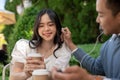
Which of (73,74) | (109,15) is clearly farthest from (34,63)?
(73,74)

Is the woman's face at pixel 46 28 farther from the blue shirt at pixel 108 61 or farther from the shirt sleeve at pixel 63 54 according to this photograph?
the blue shirt at pixel 108 61

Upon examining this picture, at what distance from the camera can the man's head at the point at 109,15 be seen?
65.0 inches

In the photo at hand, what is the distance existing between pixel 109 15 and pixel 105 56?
0.47m

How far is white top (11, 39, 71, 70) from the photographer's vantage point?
8.90 feet

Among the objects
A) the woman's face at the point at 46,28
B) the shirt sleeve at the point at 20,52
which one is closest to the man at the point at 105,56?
the woman's face at the point at 46,28

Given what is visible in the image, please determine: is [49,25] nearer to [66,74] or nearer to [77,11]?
[66,74]

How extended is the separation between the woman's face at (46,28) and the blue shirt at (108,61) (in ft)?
1.31

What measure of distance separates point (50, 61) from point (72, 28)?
688 cm

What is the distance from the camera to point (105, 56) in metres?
2.09

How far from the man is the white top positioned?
0.23m

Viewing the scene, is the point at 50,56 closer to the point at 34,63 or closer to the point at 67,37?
the point at 67,37

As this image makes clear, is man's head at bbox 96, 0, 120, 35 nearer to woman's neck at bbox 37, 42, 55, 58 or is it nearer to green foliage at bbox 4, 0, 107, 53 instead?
woman's neck at bbox 37, 42, 55, 58

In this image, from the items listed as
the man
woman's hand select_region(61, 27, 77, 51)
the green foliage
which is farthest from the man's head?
the green foliage

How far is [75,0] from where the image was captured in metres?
9.39
